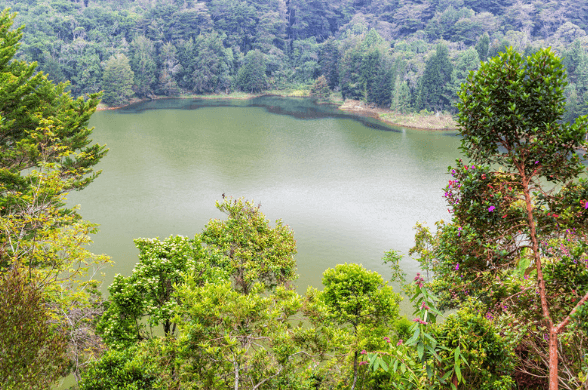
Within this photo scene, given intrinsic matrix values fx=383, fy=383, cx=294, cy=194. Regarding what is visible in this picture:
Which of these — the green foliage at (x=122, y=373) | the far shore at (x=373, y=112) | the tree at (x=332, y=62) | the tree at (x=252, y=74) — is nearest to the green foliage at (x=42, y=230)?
the green foliage at (x=122, y=373)

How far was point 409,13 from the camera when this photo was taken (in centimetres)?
9919

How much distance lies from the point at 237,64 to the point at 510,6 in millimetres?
65337

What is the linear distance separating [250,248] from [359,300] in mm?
4796

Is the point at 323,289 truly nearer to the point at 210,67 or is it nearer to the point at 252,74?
the point at 252,74

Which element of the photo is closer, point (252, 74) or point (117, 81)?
point (117, 81)

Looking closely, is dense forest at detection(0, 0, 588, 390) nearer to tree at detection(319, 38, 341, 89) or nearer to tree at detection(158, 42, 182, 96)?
tree at detection(158, 42, 182, 96)

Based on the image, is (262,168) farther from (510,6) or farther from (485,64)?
(510,6)

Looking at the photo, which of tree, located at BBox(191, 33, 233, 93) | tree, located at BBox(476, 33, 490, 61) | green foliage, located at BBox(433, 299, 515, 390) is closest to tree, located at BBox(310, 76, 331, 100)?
tree, located at BBox(191, 33, 233, 93)

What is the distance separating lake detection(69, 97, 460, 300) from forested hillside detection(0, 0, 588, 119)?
14.6 metres

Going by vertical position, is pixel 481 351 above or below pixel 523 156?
below

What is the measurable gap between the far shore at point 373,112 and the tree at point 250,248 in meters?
44.4

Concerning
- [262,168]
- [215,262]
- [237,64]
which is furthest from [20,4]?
[215,262]

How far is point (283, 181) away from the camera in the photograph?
1238 inches

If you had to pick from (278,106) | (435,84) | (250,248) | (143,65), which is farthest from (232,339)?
(143,65)
